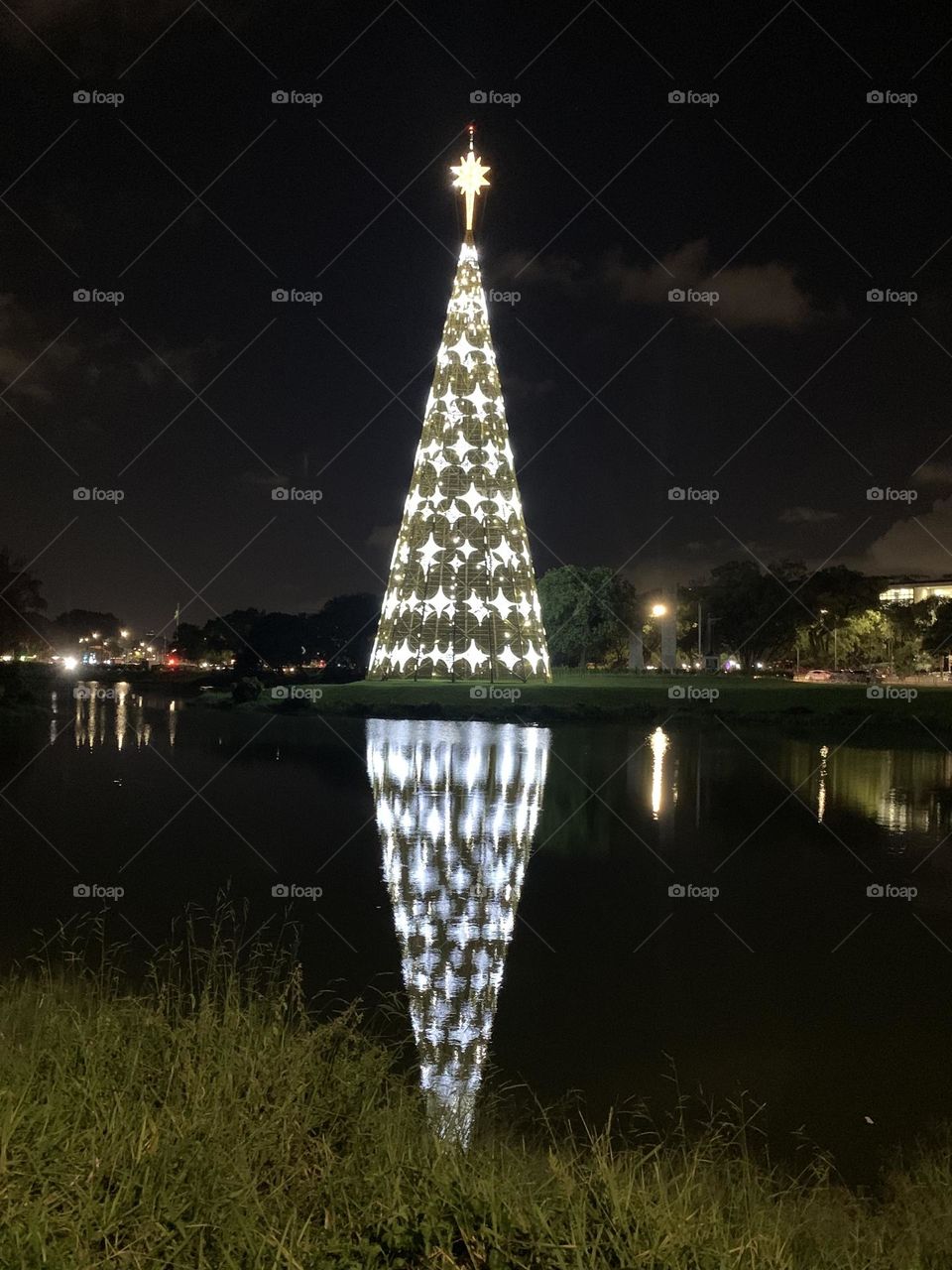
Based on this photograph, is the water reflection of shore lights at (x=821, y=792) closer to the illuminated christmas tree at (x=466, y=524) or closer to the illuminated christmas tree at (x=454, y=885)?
the illuminated christmas tree at (x=454, y=885)

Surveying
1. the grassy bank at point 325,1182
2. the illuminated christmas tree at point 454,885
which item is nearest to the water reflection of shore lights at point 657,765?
the illuminated christmas tree at point 454,885

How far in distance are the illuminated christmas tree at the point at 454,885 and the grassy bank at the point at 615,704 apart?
1151 centimetres

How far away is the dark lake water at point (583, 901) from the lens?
6602 mm

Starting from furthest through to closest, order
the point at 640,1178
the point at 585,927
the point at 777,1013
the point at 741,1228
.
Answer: the point at 585,927 → the point at 777,1013 → the point at 640,1178 → the point at 741,1228

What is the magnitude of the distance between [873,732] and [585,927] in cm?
2396

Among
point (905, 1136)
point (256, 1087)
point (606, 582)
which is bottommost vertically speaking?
point (905, 1136)

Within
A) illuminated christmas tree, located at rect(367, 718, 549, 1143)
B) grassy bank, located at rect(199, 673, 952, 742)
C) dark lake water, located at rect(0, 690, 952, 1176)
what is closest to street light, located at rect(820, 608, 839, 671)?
grassy bank, located at rect(199, 673, 952, 742)

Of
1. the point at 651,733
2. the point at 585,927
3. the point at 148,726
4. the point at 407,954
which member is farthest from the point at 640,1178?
the point at 148,726

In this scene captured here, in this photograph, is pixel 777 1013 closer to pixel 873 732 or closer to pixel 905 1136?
pixel 905 1136

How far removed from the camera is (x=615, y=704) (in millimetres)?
37406

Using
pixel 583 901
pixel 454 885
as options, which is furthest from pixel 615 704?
pixel 583 901

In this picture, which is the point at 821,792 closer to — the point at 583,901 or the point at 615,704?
the point at 583,901

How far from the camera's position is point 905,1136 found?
5.73m

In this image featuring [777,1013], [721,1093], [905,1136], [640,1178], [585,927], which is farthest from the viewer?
[585,927]
